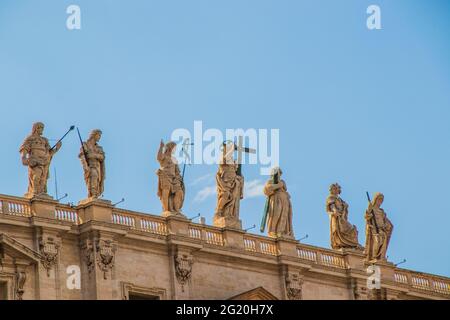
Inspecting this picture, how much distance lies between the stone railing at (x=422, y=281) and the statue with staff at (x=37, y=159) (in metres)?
17.5

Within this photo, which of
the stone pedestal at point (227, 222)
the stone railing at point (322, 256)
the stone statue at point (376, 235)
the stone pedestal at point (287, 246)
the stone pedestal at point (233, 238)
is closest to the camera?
the stone pedestal at point (233, 238)

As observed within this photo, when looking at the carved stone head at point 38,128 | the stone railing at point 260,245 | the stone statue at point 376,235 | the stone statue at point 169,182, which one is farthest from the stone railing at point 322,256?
the carved stone head at point 38,128

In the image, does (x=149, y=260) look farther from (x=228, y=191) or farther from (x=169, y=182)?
(x=228, y=191)

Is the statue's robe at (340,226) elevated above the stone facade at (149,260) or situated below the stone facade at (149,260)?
above

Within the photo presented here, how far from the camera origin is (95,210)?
241ft

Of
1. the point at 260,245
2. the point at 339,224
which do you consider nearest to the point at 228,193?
the point at 260,245

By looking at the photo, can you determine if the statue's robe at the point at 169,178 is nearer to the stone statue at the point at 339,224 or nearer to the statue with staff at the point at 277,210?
the statue with staff at the point at 277,210

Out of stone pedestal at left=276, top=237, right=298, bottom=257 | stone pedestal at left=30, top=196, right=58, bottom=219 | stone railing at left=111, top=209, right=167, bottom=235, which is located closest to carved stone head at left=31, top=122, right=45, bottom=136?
stone pedestal at left=30, top=196, right=58, bottom=219

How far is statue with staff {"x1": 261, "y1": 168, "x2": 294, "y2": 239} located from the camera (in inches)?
3155

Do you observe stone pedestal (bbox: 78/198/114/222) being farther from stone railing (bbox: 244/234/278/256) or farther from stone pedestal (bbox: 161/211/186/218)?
stone railing (bbox: 244/234/278/256)

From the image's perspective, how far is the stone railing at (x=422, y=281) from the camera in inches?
3327

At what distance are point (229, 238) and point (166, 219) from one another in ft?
10.2

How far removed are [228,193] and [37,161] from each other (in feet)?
28.9
